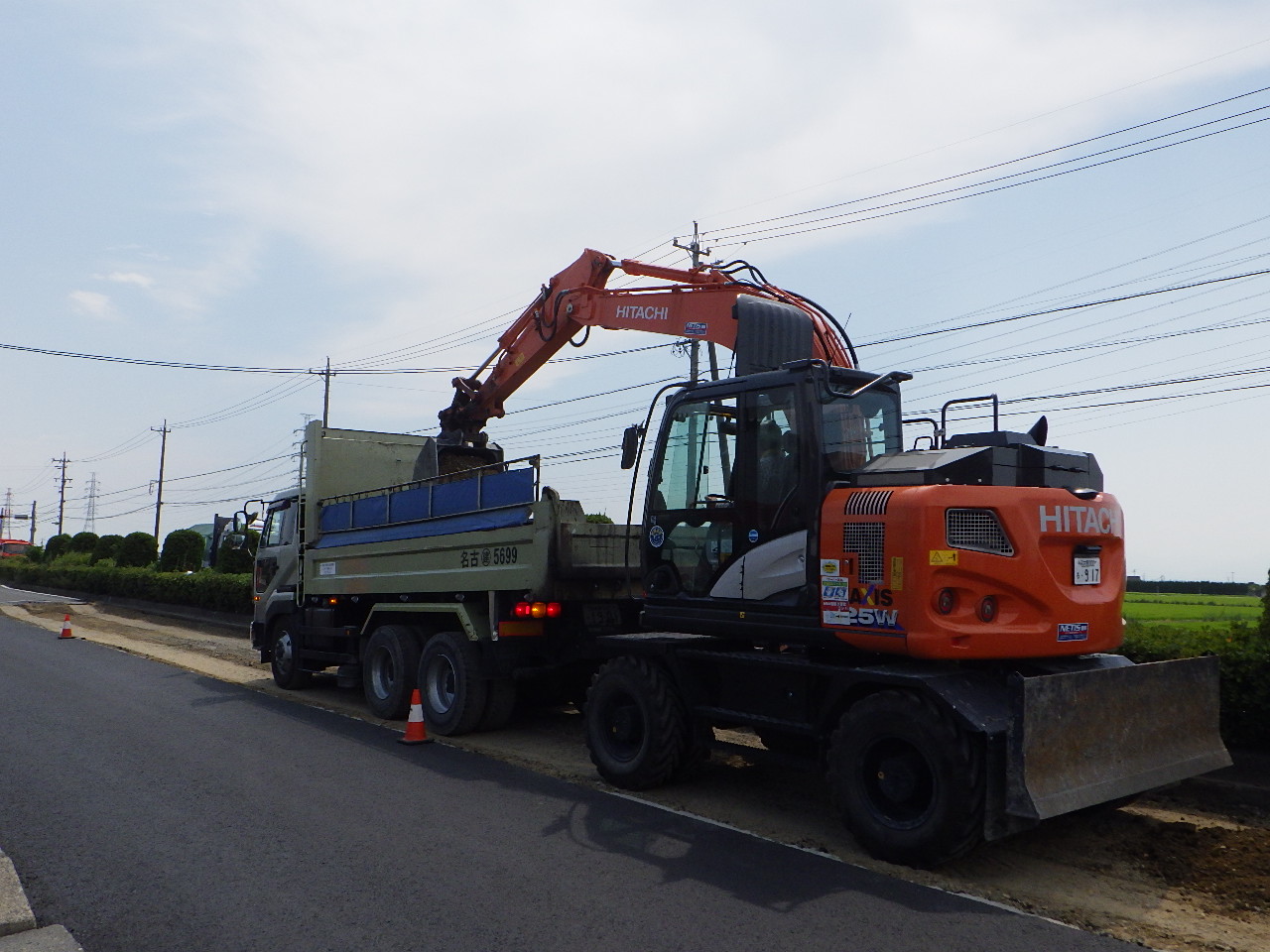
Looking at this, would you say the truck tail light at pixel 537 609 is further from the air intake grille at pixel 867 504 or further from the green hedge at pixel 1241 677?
the green hedge at pixel 1241 677

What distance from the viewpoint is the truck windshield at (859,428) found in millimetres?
6582

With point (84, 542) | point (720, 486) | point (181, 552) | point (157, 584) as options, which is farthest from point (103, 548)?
point (720, 486)

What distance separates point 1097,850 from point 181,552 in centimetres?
3665

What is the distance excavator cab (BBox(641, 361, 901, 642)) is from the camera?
21.5 ft

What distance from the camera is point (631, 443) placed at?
7.69 meters

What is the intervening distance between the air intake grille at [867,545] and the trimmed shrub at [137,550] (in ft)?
138

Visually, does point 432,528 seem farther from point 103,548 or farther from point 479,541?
point 103,548

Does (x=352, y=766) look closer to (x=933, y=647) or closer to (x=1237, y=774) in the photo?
(x=933, y=647)

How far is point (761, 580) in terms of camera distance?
679 cm

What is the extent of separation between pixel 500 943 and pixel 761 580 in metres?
3.04

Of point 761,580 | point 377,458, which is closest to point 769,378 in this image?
point 761,580

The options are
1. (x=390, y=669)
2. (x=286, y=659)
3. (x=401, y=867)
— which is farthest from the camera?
(x=286, y=659)

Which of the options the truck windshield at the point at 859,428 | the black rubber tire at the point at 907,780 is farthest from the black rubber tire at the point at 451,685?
the truck windshield at the point at 859,428

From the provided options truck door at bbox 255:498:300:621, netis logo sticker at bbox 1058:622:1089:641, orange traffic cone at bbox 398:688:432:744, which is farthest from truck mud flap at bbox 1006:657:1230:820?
truck door at bbox 255:498:300:621
